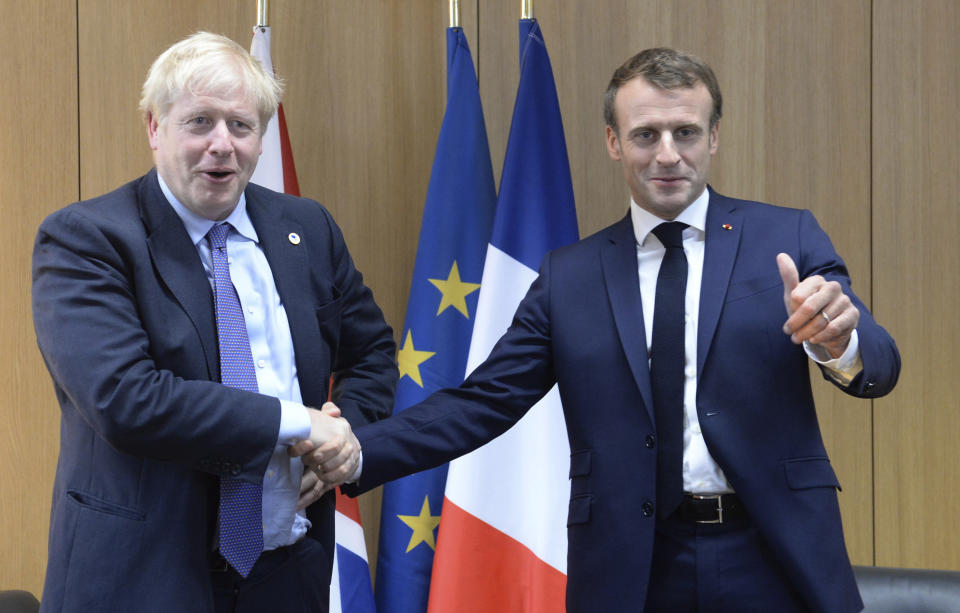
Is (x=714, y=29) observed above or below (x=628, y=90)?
above

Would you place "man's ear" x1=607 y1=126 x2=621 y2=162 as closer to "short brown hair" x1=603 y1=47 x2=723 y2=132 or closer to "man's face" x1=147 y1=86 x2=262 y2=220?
"short brown hair" x1=603 y1=47 x2=723 y2=132

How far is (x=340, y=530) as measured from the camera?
10.5 feet

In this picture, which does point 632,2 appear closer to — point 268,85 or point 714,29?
point 714,29

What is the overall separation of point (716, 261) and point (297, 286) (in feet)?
2.87

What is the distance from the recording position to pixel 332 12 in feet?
11.9

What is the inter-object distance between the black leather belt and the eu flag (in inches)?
55.4

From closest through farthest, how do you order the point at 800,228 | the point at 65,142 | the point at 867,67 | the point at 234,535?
the point at 234,535
the point at 800,228
the point at 65,142
the point at 867,67

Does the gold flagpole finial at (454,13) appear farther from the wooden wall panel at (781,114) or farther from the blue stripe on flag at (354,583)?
the blue stripe on flag at (354,583)

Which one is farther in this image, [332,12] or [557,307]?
[332,12]

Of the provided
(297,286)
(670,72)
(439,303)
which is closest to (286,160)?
(439,303)

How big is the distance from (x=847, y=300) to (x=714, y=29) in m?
2.11

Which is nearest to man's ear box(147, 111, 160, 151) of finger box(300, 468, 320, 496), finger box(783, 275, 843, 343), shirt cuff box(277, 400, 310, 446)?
shirt cuff box(277, 400, 310, 446)

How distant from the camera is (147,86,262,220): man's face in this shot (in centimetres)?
181

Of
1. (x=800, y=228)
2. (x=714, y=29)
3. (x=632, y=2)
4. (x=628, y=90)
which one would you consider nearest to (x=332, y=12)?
(x=632, y=2)
